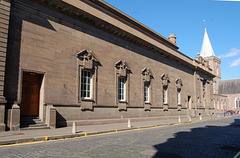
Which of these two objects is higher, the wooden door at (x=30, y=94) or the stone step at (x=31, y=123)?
the wooden door at (x=30, y=94)

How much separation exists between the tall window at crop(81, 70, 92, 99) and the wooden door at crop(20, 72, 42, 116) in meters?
3.71

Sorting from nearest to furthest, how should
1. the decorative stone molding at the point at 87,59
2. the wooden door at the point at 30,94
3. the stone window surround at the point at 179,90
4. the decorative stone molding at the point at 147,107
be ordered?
1. the wooden door at the point at 30,94
2. the decorative stone molding at the point at 87,59
3. the decorative stone molding at the point at 147,107
4. the stone window surround at the point at 179,90

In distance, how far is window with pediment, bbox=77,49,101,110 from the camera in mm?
17312

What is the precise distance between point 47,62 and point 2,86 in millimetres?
3687

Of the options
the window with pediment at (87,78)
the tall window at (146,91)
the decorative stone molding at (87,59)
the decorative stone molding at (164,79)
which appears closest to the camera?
the window with pediment at (87,78)

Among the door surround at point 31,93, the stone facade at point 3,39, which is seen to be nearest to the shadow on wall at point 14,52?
the stone facade at point 3,39

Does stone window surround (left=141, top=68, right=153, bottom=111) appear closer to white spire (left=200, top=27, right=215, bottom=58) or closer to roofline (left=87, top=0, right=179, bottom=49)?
roofline (left=87, top=0, right=179, bottom=49)

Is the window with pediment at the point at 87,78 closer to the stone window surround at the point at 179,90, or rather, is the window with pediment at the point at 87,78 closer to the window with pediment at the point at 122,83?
the window with pediment at the point at 122,83

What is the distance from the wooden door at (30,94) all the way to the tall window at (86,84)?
12.2 ft

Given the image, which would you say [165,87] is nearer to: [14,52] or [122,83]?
[122,83]

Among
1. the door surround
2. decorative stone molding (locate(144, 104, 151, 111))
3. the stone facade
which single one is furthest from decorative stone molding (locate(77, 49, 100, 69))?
decorative stone molding (locate(144, 104, 151, 111))

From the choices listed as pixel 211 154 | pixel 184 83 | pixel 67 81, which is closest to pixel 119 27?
pixel 67 81

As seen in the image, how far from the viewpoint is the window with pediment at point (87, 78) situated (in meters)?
17.3

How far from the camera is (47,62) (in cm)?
1516
